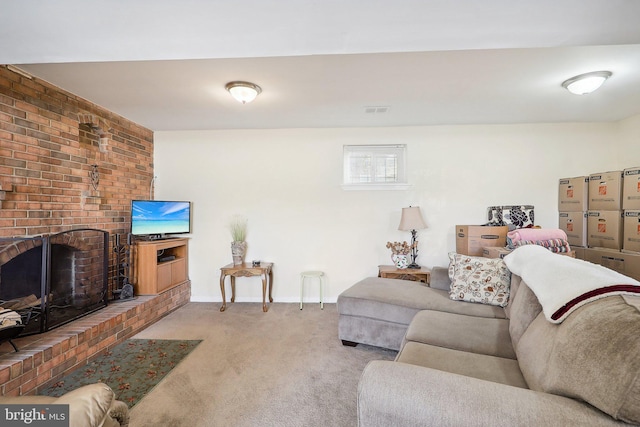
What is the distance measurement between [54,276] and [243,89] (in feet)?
7.84

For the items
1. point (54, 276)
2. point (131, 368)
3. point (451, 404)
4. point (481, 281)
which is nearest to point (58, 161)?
point (54, 276)

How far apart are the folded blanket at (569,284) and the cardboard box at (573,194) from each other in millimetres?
2344

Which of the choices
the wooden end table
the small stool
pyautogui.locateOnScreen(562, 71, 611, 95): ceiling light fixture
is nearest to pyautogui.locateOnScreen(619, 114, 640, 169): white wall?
pyautogui.locateOnScreen(562, 71, 611, 95): ceiling light fixture

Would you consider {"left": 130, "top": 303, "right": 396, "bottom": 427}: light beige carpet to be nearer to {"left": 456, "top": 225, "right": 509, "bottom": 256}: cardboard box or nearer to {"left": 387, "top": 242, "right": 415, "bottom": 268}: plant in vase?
{"left": 387, "top": 242, "right": 415, "bottom": 268}: plant in vase

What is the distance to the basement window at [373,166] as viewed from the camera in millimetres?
3848

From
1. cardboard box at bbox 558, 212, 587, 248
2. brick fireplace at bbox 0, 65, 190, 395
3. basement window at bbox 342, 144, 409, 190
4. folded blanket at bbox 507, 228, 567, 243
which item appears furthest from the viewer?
basement window at bbox 342, 144, 409, 190

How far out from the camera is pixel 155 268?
10.8 ft

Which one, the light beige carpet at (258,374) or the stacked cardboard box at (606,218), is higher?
the stacked cardboard box at (606,218)

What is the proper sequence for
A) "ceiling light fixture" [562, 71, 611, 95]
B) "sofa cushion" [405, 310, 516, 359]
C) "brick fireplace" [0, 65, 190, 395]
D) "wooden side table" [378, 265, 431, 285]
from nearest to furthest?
"sofa cushion" [405, 310, 516, 359], "brick fireplace" [0, 65, 190, 395], "ceiling light fixture" [562, 71, 611, 95], "wooden side table" [378, 265, 431, 285]

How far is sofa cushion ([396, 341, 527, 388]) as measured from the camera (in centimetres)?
133

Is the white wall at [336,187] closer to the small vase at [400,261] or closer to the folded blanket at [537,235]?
the small vase at [400,261]

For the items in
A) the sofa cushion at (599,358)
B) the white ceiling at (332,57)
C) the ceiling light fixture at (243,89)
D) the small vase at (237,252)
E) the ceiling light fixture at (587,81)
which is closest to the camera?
the sofa cushion at (599,358)

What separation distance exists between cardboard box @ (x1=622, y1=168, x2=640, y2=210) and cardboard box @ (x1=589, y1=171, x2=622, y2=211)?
4cm

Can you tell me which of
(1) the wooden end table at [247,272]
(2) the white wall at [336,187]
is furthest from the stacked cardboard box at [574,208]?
(1) the wooden end table at [247,272]
